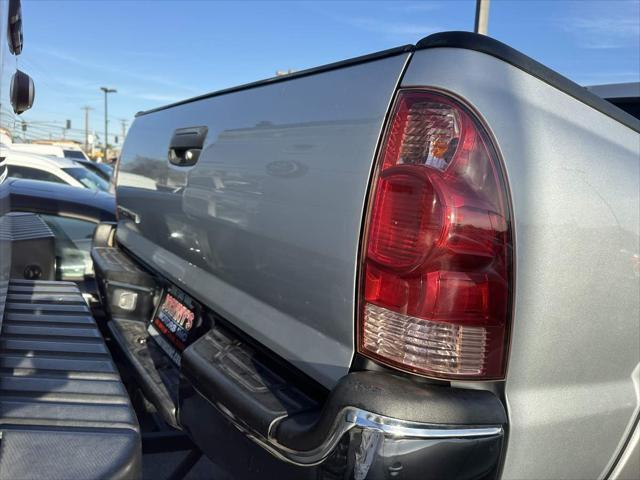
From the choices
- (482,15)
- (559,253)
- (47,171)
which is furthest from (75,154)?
(559,253)

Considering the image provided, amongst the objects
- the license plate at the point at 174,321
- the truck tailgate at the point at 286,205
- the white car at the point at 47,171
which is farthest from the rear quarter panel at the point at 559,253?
the white car at the point at 47,171

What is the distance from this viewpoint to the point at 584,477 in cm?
158

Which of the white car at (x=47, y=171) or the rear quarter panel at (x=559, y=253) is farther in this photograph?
the white car at (x=47, y=171)

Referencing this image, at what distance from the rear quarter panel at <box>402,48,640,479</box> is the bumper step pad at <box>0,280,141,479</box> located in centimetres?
98

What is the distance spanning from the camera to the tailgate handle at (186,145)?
230cm

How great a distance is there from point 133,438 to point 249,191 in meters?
0.87

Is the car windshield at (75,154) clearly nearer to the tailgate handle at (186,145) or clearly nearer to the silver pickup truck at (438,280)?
the tailgate handle at (186,145)

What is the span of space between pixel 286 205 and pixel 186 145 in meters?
0.91

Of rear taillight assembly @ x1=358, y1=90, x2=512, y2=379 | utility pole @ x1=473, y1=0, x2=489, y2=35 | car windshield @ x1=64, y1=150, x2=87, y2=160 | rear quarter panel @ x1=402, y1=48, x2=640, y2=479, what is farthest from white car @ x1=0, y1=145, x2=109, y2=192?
car windshield @ x1=64, y1=150, x2=87, y2=160

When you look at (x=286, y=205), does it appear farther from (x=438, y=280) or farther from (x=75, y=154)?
(x=75, y=154)

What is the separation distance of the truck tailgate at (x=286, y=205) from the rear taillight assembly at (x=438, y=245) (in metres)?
0.08

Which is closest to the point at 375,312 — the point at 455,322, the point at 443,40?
the point at 455,322

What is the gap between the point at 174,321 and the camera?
2447 mm

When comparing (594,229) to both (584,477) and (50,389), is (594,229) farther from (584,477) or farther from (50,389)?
(50,389)
